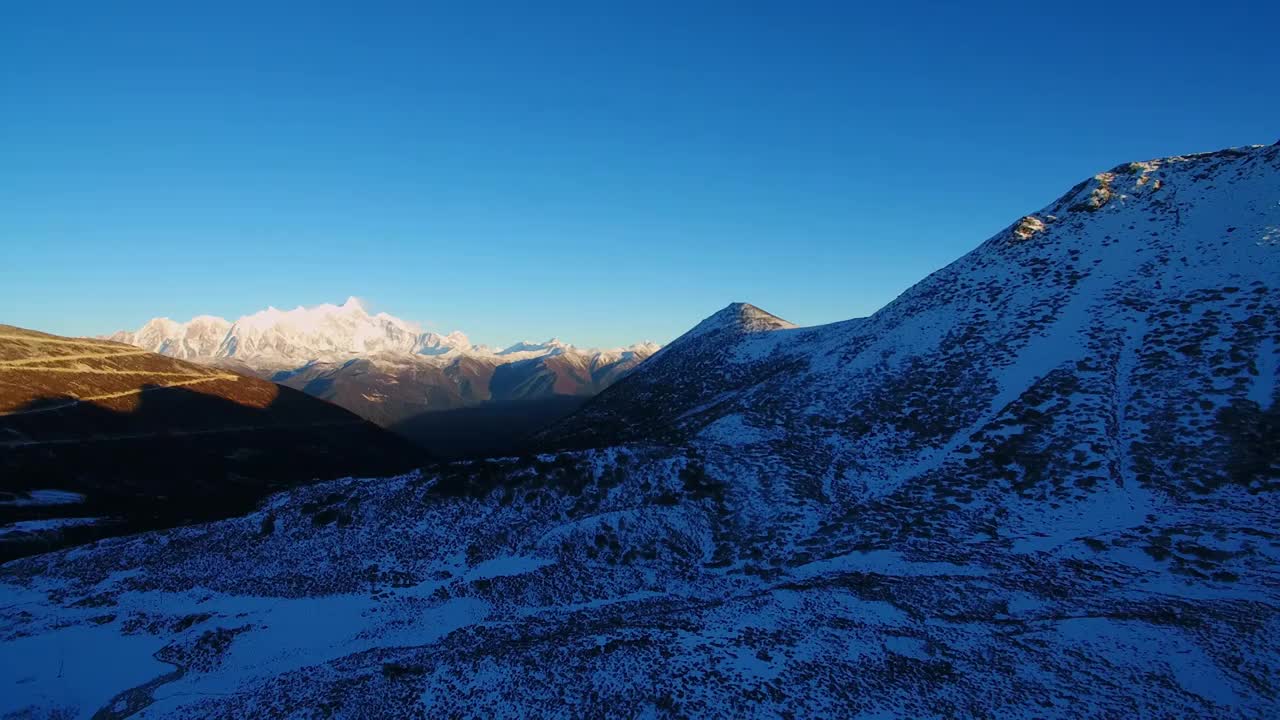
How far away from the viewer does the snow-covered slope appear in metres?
18.4

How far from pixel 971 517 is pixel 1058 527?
12.0 ft

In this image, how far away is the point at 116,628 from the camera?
82.2 ft

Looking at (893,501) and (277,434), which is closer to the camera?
(893,501)

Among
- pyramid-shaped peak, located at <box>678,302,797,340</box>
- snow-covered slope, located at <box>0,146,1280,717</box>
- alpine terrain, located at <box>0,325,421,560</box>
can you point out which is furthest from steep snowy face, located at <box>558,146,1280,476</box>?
alpine terrain, located at <box>0,325,421,560</box>

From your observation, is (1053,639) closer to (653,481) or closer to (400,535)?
(653,481)

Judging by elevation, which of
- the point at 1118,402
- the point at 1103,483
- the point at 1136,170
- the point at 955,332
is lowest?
the point at 1103,483

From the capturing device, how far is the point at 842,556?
91.3ft

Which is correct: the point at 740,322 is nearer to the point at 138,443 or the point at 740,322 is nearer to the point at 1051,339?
the point at 1051,339

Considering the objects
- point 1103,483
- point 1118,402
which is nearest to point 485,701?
point 1103,483

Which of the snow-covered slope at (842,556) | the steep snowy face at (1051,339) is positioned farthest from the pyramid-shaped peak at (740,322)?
the snow-covered slope at (842,556)

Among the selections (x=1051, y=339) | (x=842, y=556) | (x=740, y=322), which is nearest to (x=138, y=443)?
(x=740, y=322)

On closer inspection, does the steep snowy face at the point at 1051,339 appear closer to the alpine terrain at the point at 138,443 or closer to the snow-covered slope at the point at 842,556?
the snow-covered slope at the point at 842,556

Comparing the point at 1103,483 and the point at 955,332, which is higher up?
the point at 955,332

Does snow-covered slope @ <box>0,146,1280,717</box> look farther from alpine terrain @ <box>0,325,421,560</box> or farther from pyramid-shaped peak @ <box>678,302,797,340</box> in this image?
pyramid-shaped peak @ <box>678,302,797,340</box>
